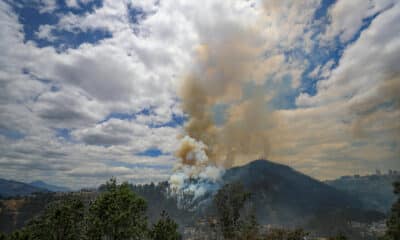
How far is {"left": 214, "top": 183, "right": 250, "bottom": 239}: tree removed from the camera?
98.9 metres

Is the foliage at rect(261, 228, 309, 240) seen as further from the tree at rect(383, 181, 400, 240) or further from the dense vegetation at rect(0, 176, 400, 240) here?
the tree at rect(383, 181, 400, 240)

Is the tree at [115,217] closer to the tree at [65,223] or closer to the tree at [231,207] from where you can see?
the tree at [65,223]

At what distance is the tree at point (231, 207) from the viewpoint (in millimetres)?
98938

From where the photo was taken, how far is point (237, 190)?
102 metres

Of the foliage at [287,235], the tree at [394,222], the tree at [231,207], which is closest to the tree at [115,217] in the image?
the foliage at [287,235]

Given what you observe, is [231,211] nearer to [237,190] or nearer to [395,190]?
[237,190]

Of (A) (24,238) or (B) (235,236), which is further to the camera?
(B) (235,236)

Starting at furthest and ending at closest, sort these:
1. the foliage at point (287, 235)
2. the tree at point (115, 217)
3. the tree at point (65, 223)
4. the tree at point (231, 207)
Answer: the tree at point (231, 207), the foliage at point (287, 235), the tree at point (65, 223), the tree at point (115, 217)

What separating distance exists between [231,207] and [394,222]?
51893 mm

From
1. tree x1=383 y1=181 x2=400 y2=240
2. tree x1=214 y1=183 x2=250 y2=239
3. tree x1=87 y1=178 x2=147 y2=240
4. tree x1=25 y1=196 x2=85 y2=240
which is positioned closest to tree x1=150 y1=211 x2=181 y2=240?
tree x1=87 y1=178 x2=147 y2=240

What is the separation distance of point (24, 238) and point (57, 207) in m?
18.2

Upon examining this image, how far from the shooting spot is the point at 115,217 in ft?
173

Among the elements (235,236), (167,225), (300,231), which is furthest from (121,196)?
(235,236)

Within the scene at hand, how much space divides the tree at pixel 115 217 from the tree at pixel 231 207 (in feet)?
162
